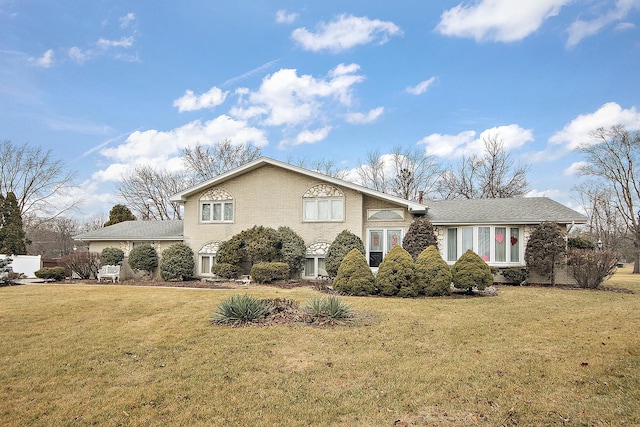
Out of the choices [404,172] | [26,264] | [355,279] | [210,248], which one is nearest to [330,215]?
[355,279]

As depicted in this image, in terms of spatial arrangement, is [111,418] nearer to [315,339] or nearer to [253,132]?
[315,339]

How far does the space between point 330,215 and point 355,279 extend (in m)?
6.70

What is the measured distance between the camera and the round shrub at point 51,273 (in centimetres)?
2128

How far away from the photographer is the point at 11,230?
25.0 m

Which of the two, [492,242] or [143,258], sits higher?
[492,242]

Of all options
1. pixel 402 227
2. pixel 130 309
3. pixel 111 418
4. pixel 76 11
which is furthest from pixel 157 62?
pixel 111 418

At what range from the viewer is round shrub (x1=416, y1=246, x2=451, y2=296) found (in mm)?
13562

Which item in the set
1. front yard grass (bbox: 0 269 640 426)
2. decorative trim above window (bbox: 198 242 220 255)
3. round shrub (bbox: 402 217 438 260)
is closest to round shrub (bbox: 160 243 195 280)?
decorative trim above window (bbox: 198 242 220 255)

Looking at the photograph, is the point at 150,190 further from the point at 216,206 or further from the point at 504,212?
the point at 504,212

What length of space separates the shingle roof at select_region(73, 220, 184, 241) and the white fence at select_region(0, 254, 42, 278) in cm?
259

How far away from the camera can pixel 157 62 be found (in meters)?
18.8

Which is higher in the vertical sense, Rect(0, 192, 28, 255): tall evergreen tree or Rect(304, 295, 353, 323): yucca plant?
Rect(0, 192, 28, 255): tall evergreen tree

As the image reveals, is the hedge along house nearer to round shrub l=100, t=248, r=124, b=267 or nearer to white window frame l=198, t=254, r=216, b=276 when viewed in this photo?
round shrub l=100, t=248, r=124, b=267

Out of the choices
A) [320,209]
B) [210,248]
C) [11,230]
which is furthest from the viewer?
[11,230]
